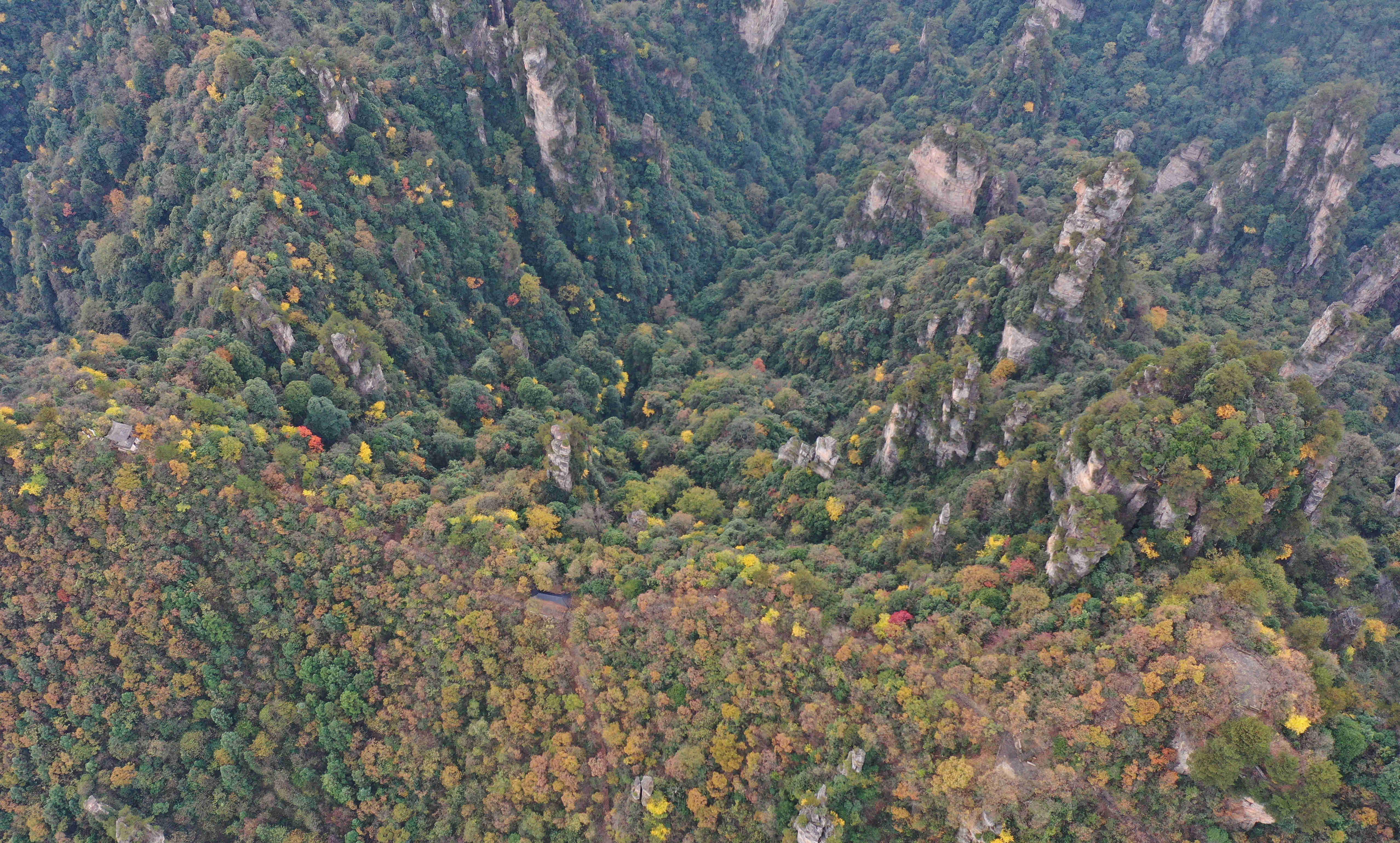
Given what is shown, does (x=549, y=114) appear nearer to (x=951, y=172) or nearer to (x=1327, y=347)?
(x=951, y=172)

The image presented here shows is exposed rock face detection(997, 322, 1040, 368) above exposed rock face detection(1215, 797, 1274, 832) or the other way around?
above

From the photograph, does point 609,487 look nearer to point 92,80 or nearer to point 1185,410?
point 1185,410

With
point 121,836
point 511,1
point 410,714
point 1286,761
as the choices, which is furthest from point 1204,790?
point 511,1

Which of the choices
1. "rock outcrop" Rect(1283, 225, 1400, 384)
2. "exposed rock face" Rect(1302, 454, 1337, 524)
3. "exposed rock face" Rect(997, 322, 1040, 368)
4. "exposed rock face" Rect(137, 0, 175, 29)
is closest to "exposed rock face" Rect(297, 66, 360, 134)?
"exposed rock face" Rect(137, 0, 175, 29)

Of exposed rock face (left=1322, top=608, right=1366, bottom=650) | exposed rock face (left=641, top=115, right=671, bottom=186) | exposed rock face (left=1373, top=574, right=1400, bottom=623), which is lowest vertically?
exposed rock face (left=1373, top=574, right=1400, bottom=623)

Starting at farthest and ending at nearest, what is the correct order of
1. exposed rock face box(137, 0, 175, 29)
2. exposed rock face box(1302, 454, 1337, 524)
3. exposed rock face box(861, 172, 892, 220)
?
1. exposed rock face box(861, 172, 892, 220)
2. exposed rock face box(137, 0, 175, 29)
3. exposed rock face box(1302, 454, 1337, 524)

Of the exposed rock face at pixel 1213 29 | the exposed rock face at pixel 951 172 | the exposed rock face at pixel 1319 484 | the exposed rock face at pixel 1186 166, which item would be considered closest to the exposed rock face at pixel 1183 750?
the exposed rock face at pixel 1319 484

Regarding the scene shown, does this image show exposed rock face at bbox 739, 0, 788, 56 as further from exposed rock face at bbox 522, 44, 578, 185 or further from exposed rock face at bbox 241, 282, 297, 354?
exposed rock face at bbox 241, 282, 297, 354
